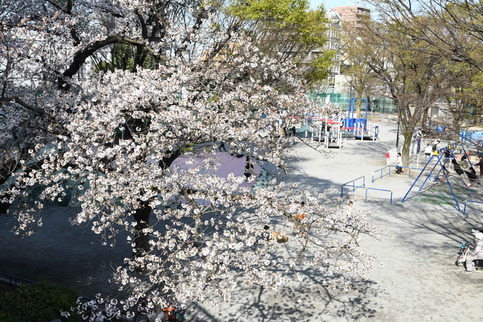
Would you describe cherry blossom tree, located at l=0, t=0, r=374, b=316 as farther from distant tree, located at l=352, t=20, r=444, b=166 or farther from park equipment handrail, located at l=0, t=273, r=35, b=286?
distant tree, located at l=352, t=20, r=444, b=166

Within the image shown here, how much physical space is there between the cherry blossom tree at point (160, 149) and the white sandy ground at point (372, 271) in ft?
2.84

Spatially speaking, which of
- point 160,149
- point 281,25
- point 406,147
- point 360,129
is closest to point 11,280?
point 160,149

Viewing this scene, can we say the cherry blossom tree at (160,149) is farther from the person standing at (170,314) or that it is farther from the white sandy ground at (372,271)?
the white sandy ground at (372,271)

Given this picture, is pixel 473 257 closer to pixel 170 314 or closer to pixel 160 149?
pixel 170 314

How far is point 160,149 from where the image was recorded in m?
8.45

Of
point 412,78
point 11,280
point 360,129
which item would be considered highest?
point 412,78

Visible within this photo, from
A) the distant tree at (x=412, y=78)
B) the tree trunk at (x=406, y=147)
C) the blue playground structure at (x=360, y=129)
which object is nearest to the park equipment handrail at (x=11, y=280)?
the distant tree at (x=412, y=78)

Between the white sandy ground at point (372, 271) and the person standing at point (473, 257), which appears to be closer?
the white sandy ground at point (372, 271)

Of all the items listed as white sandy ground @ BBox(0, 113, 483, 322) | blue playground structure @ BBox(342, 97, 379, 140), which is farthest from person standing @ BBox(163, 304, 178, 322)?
blue playground structure @ BBox(342, 97, 379, 140)

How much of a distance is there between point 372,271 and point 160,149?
6.25m

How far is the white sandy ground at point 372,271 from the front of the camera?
30.3 ft

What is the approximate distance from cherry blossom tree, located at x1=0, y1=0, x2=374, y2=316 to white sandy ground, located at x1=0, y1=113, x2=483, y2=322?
0.87 metres

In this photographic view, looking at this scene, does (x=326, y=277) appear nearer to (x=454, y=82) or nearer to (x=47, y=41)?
(x=47, y=41)

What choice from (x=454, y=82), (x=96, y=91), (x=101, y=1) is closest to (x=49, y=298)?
(x=96, y=91)
